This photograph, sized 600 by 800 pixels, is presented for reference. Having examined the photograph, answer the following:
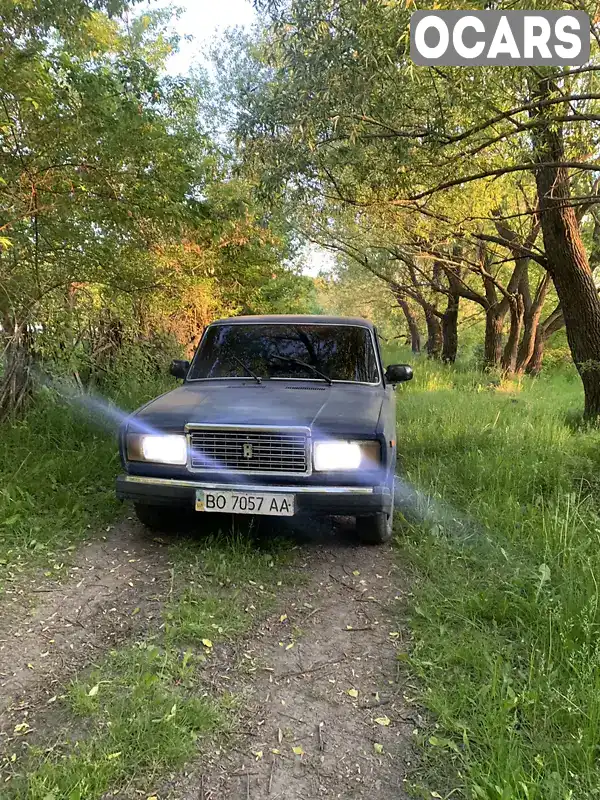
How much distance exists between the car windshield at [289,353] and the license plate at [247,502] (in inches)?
53.7

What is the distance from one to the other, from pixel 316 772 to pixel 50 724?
115 centimetres

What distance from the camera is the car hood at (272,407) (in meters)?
3.63

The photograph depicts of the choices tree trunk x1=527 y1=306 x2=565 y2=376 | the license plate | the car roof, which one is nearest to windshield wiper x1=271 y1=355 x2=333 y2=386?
the car roof

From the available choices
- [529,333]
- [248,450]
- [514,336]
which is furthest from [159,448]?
[529,333]

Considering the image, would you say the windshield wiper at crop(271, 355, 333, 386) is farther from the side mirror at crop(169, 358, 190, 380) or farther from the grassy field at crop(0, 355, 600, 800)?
the grassy field at crop(0, 355, 600, 800)

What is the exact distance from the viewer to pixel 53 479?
5.01 m

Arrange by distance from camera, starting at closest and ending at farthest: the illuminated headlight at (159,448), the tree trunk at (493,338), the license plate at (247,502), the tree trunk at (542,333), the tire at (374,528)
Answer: the license plate at (247,502), the illuminated headlight at (159,448), the tire at (374,528), the tree trunk at (542,333), the tree trunk at (493,338)

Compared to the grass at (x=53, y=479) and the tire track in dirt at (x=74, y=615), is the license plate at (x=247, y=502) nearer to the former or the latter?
the tire track in dirt at (x=74, y=615)

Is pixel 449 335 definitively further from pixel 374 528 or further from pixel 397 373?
pixel 374 528

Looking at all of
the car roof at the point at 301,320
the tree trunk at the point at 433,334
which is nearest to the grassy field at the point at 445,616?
the car roof at the point at 301,320

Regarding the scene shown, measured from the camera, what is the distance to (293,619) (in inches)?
128

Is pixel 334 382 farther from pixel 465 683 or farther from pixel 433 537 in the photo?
pixel 465 683

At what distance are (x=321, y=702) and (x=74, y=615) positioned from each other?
163 centimetres

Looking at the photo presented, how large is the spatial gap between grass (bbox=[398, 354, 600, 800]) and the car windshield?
136cm
